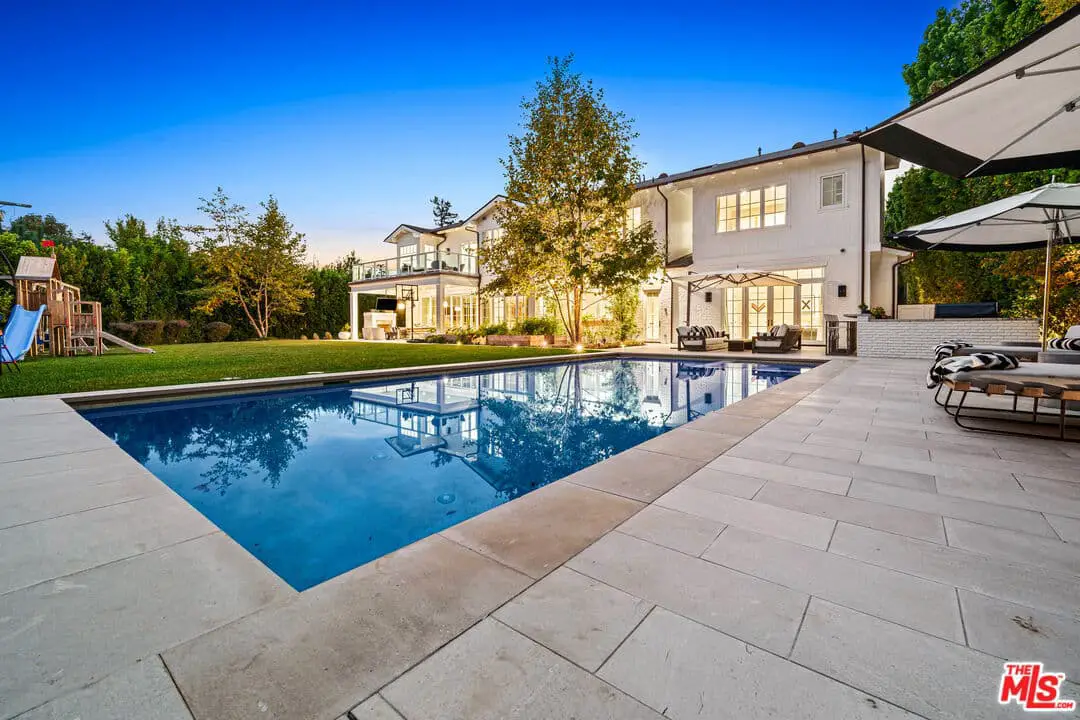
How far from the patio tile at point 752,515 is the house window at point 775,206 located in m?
A: 15.4

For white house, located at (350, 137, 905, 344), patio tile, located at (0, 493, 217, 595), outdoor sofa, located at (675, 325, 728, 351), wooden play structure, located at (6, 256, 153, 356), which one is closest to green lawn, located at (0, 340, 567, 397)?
wooden play structure, located at (6, 256, 153, 356)

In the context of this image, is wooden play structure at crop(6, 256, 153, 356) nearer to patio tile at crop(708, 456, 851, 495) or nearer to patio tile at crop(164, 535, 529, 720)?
patio tile at crop(164, 535, 529, 720)

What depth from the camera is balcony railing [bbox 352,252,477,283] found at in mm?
22438

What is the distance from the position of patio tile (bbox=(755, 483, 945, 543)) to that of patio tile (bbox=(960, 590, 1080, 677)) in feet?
1.79

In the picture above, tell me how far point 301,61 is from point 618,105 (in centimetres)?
1088

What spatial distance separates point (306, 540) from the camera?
2793mm

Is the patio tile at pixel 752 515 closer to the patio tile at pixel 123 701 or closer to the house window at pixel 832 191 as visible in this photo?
the patio tile at pixel 123 701

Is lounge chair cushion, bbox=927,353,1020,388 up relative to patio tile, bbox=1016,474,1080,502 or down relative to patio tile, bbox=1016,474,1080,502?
up

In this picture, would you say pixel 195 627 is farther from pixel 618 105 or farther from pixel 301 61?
pixel 301 61

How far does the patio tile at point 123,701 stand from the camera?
114 cm

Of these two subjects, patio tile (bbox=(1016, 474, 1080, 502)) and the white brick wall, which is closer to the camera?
patio tile (bbox=(1016, 474, 1080, 502))

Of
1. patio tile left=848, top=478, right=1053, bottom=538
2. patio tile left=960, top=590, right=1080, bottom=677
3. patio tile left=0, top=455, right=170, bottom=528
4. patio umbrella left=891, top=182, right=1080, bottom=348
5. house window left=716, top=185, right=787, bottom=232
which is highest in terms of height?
house window left=716, top=185, right=787, bottom=232

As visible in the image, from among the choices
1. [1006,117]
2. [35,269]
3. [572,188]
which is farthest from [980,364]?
[35,269]

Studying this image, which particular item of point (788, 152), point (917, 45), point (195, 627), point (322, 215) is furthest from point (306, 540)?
point (322, 215)
